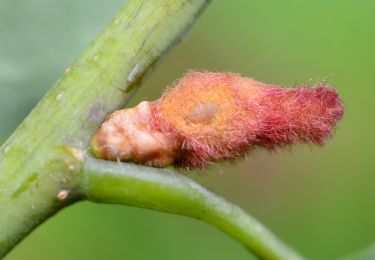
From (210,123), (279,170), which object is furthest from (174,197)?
(279,170)

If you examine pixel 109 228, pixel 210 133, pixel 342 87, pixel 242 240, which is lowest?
pixel 242 240

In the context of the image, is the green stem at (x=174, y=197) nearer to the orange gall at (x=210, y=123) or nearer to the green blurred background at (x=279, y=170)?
the orange gall at (x=210, y=123)

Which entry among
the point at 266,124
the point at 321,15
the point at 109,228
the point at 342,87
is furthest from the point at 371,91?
the point at 266,124

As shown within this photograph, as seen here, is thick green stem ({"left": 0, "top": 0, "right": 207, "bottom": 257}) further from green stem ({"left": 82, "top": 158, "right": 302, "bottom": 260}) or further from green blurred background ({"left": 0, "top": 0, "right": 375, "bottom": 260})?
green blurred background ({"left": 0, "top": 0, "right": 375, "bottom": 260})

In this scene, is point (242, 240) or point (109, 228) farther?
point (109, 228)

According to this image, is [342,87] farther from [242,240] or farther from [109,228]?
[242,240]

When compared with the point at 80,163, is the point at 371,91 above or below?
above

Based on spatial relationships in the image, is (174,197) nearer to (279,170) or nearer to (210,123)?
(210,123)
